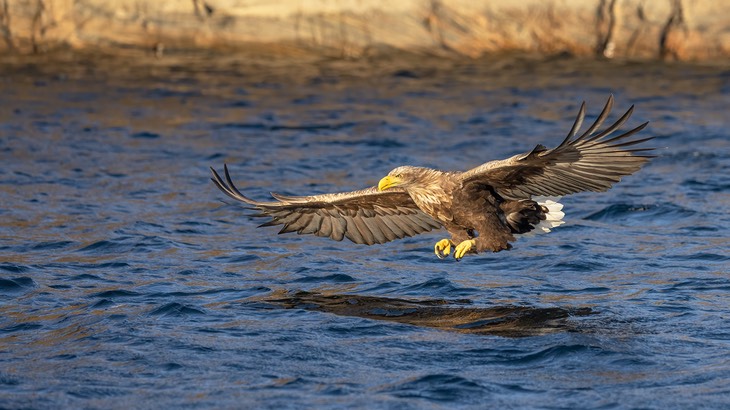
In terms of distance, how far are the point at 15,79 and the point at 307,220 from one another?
796 cm

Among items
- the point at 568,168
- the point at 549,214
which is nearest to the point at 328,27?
the point at 549,214

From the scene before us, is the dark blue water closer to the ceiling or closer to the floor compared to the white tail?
closer to the floor

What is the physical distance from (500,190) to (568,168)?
0.54 metres

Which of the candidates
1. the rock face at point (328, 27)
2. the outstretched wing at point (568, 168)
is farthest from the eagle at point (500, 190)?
the rock face at point (328, 27)

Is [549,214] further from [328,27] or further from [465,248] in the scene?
[328,27]

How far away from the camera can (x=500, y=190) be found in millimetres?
7656

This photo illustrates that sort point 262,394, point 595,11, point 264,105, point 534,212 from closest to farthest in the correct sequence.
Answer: point 262,394 < point 534,212 < point 264,105 < point 595,11

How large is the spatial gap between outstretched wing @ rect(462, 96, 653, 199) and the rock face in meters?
8.66

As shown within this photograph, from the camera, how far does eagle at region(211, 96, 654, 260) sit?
281 inches

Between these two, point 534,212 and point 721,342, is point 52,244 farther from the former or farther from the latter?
point 721,342

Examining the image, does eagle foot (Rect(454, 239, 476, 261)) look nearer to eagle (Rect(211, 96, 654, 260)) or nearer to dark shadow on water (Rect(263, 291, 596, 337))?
eagle (Rect(211, 96, 654, 260))

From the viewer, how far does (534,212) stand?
302 inches

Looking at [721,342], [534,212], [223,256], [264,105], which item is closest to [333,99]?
[264,105]

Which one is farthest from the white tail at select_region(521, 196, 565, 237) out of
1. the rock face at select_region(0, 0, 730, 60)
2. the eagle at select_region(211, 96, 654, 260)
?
the rock face at select_region(0, 0, 730, 60)
